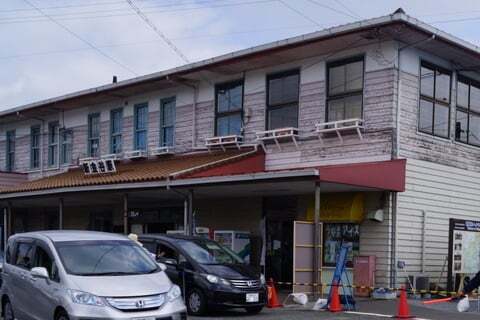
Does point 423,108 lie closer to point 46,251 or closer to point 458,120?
point 458,120

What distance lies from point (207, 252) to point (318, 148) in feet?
19.9

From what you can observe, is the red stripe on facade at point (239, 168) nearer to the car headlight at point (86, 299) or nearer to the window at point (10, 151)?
the car headlight at point (86, 299)

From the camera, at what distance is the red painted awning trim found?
1577 cm

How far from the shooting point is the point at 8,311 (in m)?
11.4

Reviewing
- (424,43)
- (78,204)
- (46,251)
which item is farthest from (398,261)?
(78,204)

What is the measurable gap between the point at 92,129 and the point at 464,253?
16.3 m

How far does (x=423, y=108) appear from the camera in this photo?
756 inches

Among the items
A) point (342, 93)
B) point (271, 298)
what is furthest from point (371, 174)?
point (271, 298)

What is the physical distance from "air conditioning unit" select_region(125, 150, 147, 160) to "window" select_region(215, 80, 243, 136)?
375 centimetres

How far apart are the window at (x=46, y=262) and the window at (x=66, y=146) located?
63.1 ft

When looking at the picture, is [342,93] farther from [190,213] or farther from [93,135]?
[93,135]

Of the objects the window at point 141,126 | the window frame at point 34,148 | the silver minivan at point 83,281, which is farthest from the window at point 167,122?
the silver minivan at point 83,281

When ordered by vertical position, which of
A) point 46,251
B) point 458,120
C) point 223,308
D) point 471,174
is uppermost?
point 458,120

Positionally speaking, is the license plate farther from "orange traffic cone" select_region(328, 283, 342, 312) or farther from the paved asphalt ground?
"orange traffic cone" select_region(328, 283, 342, 312)
